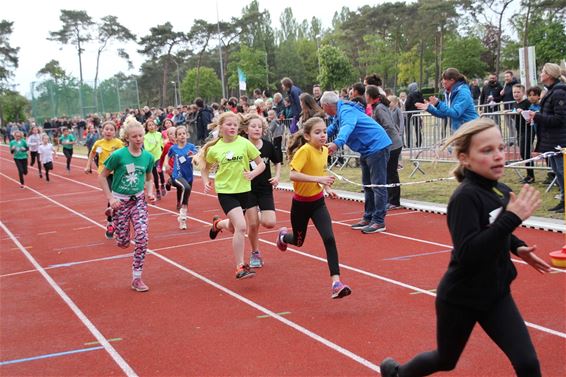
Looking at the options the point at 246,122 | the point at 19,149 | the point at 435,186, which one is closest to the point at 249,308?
the point at 246,122

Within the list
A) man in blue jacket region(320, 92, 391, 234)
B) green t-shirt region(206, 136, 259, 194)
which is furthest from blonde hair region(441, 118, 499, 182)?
man in blue jacket region(320, 92, 391, 234)

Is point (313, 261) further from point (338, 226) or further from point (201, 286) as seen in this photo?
point (338, 226)

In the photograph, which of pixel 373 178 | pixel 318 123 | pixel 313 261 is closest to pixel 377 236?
pixel 373 178

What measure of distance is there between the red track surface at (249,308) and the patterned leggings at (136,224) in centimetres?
46

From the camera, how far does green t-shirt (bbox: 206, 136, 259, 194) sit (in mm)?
7367

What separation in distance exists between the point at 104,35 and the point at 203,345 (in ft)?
256

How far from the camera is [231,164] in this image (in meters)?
7.38

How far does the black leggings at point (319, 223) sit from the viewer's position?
247 inches

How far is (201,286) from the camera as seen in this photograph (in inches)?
295

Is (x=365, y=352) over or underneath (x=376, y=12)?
underneath

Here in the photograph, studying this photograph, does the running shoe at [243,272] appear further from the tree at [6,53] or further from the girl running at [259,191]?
the tree at [6,53]

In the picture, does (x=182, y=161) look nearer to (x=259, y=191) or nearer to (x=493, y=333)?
(x=259, y=191)

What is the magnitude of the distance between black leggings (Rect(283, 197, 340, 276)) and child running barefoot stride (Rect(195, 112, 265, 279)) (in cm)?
64

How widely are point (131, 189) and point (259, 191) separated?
4.95ft
